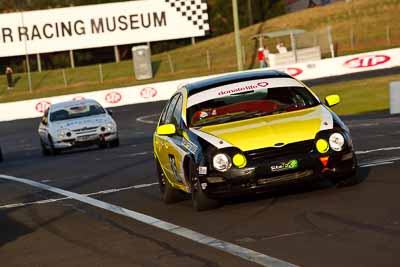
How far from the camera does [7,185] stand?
18297 millimetres

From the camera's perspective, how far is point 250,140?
11.2 metres

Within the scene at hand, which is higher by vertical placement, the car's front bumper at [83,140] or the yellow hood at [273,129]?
the yellow hood at [273,129]

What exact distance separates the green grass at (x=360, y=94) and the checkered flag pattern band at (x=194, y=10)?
29.1 metres

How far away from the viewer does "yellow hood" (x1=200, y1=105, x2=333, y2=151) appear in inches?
438

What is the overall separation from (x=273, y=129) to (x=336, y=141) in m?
0.66

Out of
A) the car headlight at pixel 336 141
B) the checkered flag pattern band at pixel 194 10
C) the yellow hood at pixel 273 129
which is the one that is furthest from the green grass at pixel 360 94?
the checkered flag pattern band at pixel 194 10

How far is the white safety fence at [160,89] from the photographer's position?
2073 inches

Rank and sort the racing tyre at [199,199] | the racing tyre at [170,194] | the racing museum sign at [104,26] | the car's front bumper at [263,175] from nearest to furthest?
the car's front bumper at [263,175]
the racing tyre at [199,199]
the racing tyre at [170,194]
the racing museum sign at [104,26]

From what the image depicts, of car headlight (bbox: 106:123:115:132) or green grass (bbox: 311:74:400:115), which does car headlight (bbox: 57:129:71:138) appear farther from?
green grass (bbox: 311:74:400:115)

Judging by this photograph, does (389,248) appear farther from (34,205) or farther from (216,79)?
(34,205)

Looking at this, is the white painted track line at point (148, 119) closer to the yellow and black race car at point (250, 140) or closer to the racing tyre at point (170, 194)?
the racing tyre at point (170, 194)

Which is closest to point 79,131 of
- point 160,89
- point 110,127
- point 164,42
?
point 110,127

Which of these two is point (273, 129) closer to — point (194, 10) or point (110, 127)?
point (110, 127)

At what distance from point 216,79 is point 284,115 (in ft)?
5.10
